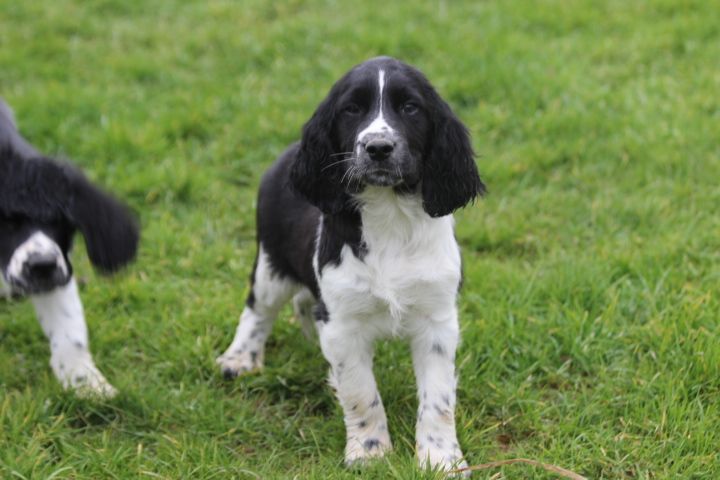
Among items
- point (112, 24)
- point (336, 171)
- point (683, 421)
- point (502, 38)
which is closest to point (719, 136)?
point (502, 38)

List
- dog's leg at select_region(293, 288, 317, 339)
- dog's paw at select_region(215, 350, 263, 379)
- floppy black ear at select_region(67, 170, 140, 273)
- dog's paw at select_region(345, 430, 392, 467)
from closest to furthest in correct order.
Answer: dog's paw at select_region(345, 430, 392, 467) → floppy black ear at select_region(67, 170, 140, 273) → dog's paw at select_region(215, 350, 263, 379) → dog's leg at select_region(293, 288, 317, 339)

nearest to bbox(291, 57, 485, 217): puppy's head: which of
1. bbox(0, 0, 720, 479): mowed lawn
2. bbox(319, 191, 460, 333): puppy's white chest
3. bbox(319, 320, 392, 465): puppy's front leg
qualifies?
bbox(319, 191, 460, 333): puppy's white chest

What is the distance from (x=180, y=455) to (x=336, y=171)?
119 centimetres

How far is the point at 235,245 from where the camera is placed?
517cm

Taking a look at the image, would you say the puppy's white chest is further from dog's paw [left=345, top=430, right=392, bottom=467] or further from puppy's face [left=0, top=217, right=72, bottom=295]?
puppy's face [left=0, top=217, right=72, bottom=295]

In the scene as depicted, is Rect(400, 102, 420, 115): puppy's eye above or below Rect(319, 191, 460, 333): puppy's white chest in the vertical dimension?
above

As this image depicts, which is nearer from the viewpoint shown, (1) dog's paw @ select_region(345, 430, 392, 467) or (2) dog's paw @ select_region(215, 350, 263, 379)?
(1) dog's paw @ select_region(345, 430, 392, 467)

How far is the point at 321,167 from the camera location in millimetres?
3436

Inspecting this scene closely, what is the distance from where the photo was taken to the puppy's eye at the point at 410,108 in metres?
3.28

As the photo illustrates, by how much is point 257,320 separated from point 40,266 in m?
1.03

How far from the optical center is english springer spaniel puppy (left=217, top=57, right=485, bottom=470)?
3266 millimetres

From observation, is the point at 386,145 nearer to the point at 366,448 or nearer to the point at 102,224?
the point at 366,448

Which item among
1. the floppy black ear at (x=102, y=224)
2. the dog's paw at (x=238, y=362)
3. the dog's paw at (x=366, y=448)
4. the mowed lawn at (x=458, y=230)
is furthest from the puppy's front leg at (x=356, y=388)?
the floppy black ear at (x=102, y=224)

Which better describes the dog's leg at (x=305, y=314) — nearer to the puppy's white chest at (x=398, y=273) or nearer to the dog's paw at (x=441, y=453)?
the puppy's white chest at (x=398, y=273)
